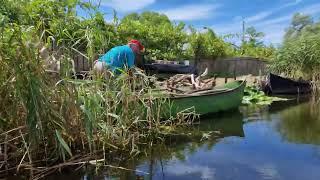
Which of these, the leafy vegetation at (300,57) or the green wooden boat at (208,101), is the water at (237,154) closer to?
the green wooden boat at (208,101)

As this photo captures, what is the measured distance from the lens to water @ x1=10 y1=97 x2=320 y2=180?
5.41 meters

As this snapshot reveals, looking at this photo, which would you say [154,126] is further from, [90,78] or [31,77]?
[31,77]

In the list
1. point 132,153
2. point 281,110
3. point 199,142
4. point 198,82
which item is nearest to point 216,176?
point 132,153

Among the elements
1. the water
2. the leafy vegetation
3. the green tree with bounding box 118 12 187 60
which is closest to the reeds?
the water

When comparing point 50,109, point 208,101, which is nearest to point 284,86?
point 208,101

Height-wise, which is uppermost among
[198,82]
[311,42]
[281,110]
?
[311,42]

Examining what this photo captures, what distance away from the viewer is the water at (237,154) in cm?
541

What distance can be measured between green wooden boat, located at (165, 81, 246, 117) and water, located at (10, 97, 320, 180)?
32 centimetres

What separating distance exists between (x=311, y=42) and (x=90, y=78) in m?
13.5

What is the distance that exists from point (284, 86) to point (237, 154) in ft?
36.2

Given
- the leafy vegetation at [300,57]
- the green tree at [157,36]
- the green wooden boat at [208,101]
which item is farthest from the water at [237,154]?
the leafy vegetation at [300,57]

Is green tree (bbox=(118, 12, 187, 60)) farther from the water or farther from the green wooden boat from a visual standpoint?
the water

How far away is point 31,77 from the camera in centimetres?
487

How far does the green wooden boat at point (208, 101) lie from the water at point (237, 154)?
324 millimetres
